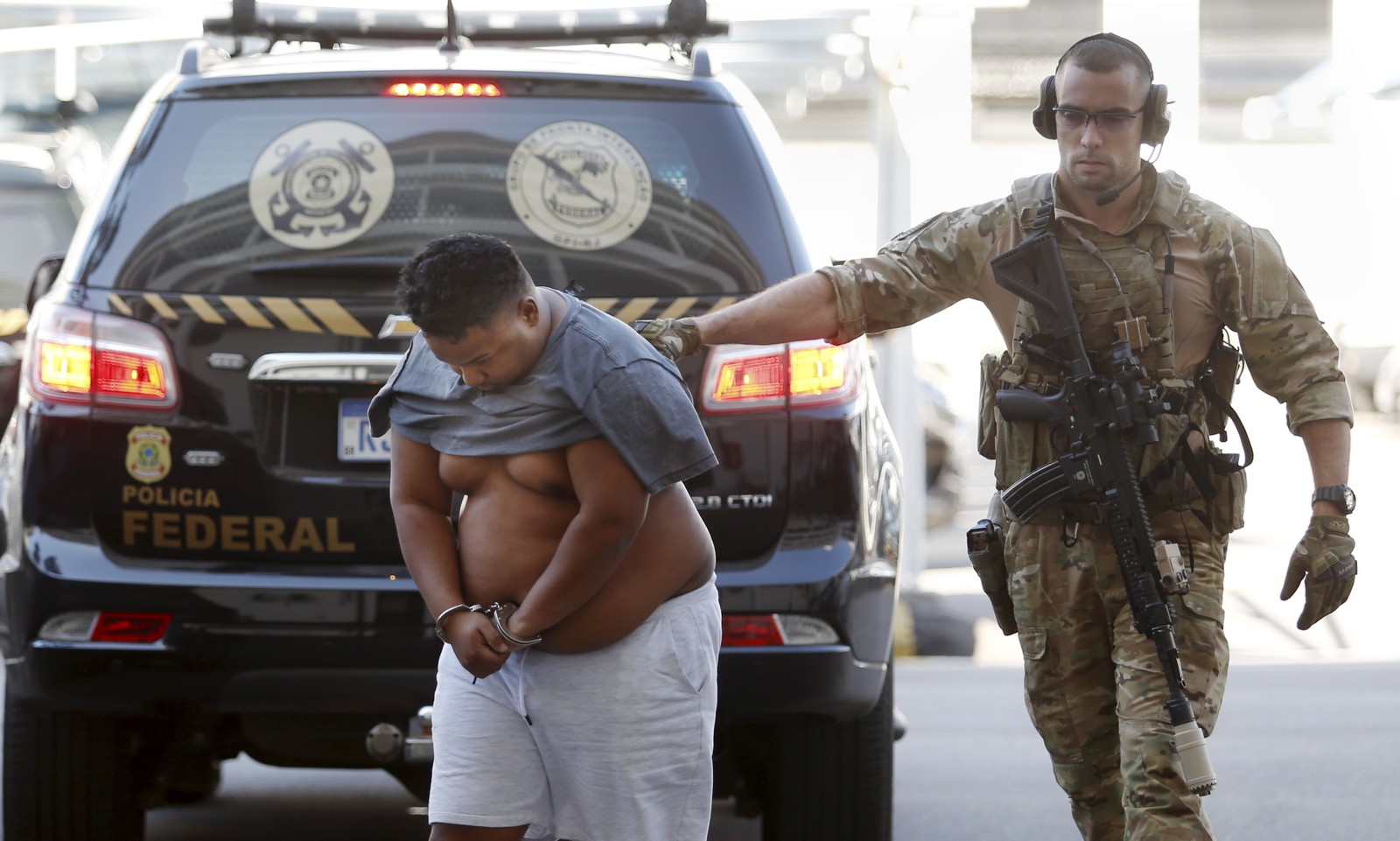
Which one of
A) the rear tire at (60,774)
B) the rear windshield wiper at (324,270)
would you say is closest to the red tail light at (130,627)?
the rear tire at (60,774)

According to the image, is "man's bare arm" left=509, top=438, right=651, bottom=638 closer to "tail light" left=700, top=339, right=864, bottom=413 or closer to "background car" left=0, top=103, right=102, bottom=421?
"tail light" left=700, top=339, right=864, bottom=413

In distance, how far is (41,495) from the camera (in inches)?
167

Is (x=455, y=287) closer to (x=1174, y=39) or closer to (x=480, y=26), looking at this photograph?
(x=480, y=26)

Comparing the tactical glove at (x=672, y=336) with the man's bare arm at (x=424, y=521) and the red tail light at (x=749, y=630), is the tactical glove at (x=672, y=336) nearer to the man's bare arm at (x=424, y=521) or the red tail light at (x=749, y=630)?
the man's bare arm at (x=424, y=521)

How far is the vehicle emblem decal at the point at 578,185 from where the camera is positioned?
4320 millimetres

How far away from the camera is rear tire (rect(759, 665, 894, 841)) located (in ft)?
14.7

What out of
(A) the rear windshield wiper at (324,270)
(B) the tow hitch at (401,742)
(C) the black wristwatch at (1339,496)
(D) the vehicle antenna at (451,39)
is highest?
(D) the vehicle antenna at (451,39)

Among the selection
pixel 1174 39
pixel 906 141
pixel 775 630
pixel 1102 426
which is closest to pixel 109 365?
pixel 775 630

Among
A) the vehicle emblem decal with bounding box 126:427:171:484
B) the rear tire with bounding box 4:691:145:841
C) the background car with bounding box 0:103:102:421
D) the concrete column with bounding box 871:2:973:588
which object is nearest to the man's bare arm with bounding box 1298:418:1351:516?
the vehicle emblem decal with bounding box 126:427:171:484

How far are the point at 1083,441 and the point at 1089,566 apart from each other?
0.83ft

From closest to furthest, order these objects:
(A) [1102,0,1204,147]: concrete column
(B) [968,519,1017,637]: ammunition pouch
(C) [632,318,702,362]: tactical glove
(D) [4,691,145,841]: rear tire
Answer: (C) [632,318,702,362]: tactical glove < (B) [968,519,1017,637]: ammunition pouch < (D) [4,691,145,841]: rear tire < (A) [1102,0,1204,147]: concrete column

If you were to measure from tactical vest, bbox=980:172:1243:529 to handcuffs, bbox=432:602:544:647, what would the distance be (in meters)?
1.21

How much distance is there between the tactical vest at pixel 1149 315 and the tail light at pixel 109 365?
5.92 ft

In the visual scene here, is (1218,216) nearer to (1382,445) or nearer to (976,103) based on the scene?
(1382,445)
